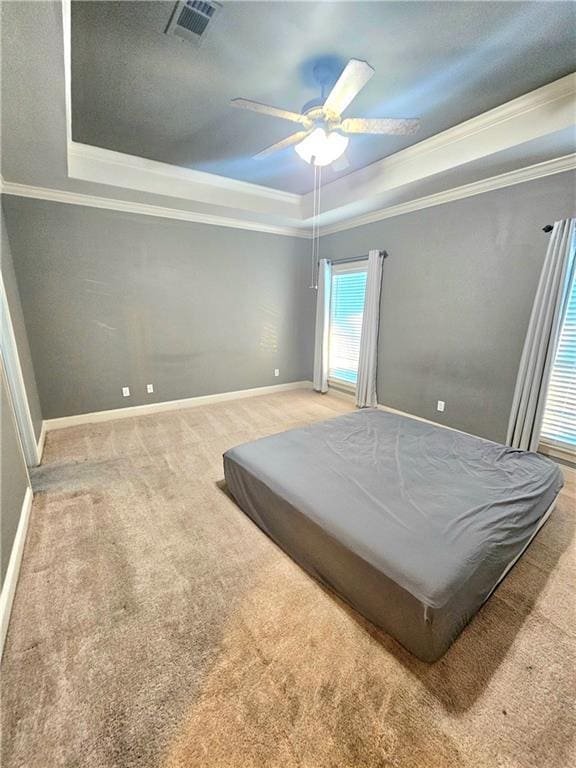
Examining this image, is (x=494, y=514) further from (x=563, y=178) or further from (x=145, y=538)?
(x=563, y=178)

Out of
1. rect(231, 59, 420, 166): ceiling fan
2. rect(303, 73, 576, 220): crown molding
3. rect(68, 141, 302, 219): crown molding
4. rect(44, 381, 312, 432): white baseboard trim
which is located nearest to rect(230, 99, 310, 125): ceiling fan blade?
rect(231, 59, 420, 166): ceiling fan

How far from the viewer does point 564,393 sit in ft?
8.76

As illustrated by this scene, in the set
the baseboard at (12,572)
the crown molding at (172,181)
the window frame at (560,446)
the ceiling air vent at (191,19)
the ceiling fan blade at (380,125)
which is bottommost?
the baseboard at (12,572)

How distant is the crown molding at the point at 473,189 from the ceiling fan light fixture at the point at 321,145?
1.74 m

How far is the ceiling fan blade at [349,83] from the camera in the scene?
57.6 inches

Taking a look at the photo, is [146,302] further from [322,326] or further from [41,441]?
[322,326]

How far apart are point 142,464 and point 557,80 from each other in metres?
4.24

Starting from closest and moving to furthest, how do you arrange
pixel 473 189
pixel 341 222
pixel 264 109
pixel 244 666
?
pixel 244 666 → pixel 264 109 → pixel 473 189 → pixel 341 222

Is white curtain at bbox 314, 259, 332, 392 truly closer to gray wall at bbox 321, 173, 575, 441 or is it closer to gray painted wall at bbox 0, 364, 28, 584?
gray wall at bbox 321, 173, 575, 441

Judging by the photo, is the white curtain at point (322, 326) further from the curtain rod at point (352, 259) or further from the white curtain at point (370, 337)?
the white curtain at point (370, 337)

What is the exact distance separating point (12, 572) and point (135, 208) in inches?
143

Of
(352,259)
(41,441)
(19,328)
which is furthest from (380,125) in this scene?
(41,441)

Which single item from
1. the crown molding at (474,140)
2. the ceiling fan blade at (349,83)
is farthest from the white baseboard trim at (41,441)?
the crown molding at (474,140)

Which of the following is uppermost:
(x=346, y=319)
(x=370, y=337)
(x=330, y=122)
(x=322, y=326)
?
(x=330, y=122)
